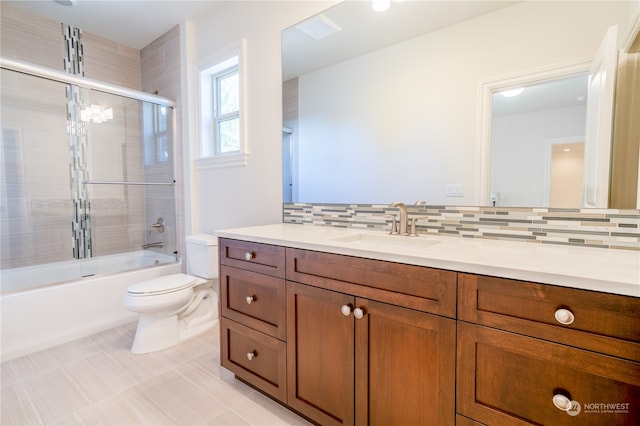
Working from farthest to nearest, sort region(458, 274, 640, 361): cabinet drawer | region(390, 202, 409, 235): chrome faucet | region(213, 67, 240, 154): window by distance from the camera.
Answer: region(213, 67, 240, 154): window < region(390, 202, 409, 235): chrome faucet < region(458, 274, 640, 361): cabinet drawer

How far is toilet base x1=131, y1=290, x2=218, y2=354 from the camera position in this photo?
200 centimetres

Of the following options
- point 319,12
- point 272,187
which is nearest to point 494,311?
point 272,187

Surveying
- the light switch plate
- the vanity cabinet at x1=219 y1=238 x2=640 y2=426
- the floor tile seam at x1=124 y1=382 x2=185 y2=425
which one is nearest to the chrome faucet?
the light switch plate

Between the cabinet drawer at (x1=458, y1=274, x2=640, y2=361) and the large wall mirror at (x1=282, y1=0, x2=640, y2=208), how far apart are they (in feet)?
1.98

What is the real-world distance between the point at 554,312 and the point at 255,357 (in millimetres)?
1284

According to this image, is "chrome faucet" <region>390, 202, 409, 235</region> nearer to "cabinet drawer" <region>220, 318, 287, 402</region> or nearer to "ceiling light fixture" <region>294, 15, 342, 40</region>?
"cabinet drawer" <region>220, 318, 287, 402</region>

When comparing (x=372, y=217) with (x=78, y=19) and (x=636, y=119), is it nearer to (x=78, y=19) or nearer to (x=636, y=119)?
(x=636, y=119)

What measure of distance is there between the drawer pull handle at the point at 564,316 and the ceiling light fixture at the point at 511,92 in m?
0.94

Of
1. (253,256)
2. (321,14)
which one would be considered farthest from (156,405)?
(321,14)

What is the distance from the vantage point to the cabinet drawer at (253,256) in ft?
4.50

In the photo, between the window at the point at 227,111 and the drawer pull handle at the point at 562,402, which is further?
the window at the point at 227,111

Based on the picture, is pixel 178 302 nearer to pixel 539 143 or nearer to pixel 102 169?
pixel 102 169

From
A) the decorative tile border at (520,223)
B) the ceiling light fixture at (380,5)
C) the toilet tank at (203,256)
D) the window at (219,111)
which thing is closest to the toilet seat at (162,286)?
the toilet tank at (203,256)

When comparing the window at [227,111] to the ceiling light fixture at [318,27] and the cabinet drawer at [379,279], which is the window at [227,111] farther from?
the cabinet drawer at [379,279]
